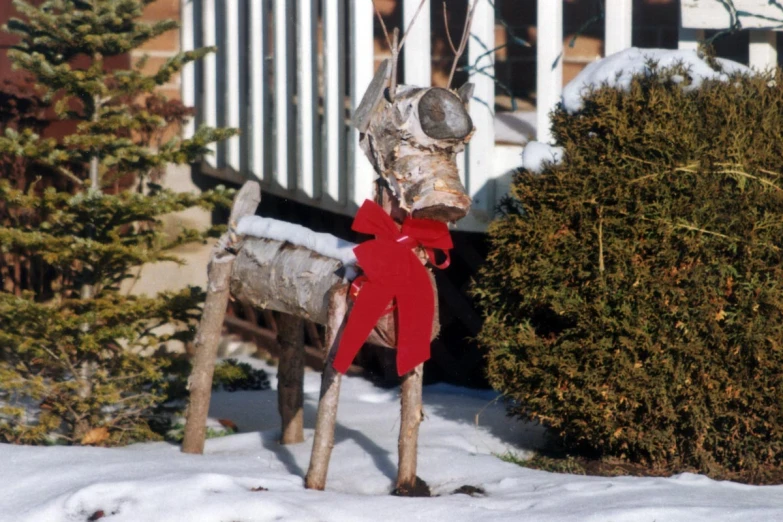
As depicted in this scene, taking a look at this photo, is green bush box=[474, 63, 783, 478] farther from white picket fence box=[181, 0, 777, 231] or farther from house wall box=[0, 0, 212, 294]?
house wall box=[0, 0, 212, 294]

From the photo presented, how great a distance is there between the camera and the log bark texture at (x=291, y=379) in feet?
12.8

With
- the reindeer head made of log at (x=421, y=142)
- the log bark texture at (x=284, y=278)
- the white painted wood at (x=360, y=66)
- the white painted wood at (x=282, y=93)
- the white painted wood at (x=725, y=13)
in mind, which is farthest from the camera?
the white painted wood at (x=282, y=93)

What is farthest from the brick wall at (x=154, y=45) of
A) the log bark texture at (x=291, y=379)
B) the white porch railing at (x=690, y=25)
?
the log bark texture at (x=291, y=379)

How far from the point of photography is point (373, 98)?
117 inches

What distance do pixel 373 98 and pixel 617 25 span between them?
6.51ft

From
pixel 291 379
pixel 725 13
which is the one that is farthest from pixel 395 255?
pixel 725 13

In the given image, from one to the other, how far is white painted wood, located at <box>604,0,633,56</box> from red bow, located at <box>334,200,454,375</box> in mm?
1929

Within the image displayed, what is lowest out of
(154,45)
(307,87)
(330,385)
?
(330,385)

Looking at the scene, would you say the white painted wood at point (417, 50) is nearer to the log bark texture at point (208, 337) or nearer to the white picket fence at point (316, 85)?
the white picket fence at point (316, 85)

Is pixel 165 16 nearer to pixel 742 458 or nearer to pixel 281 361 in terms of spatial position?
pixel 281 361

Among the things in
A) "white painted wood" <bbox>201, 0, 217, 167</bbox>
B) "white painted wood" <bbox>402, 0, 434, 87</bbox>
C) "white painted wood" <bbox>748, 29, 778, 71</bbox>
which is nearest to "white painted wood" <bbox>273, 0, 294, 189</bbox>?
"white painted wood" <bbox>201, 0, 217, 167</bbox>

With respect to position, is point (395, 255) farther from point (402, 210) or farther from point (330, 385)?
point (330, 385)

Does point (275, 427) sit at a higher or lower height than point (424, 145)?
lower

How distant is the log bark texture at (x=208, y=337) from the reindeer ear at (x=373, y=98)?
98cm
